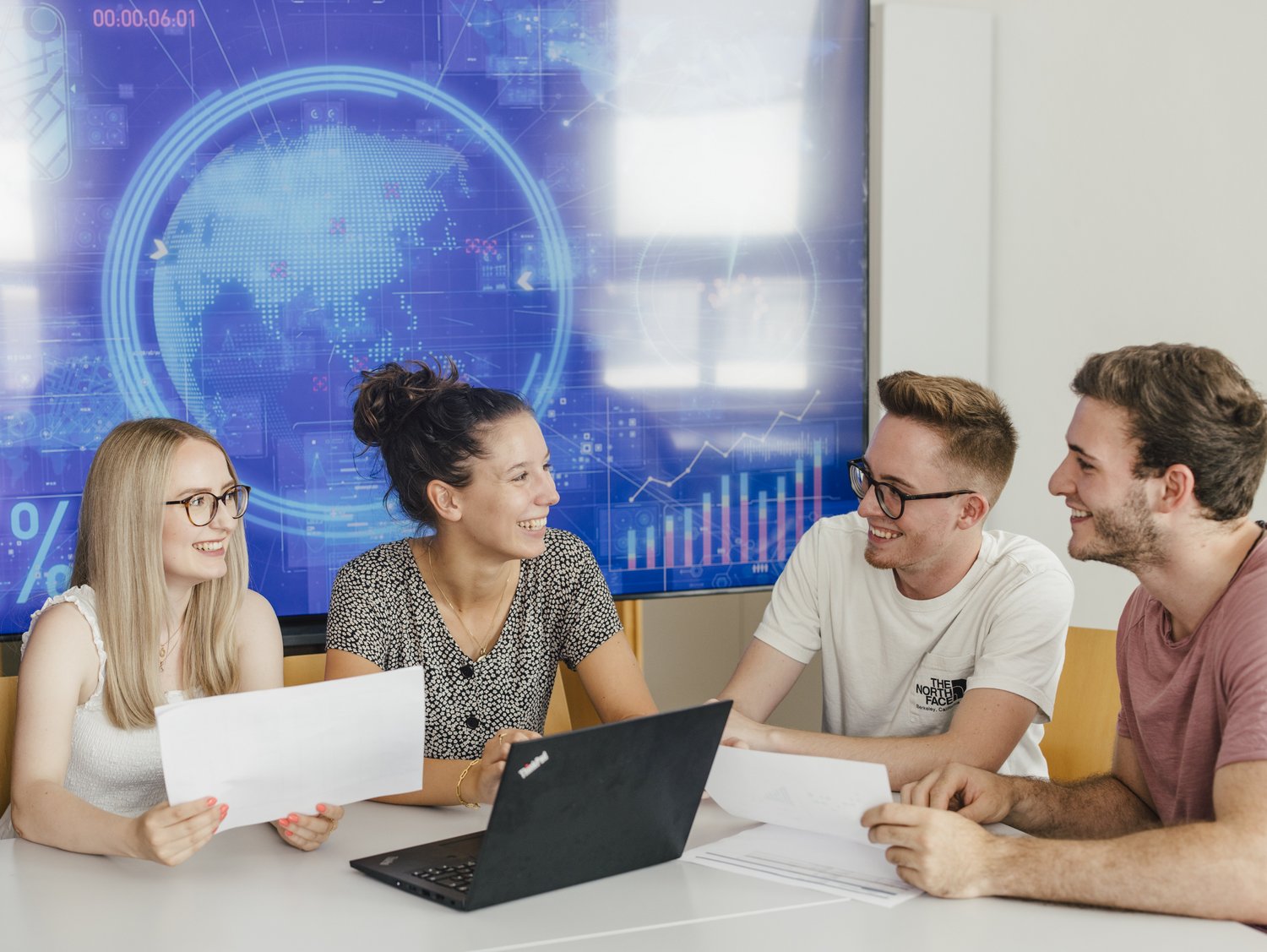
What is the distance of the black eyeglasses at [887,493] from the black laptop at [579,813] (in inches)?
31.5

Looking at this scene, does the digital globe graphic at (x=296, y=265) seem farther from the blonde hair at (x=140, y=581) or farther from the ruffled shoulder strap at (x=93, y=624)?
the ruffled shoulder strap at (x=93, y=624)

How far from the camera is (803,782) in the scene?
1.63m

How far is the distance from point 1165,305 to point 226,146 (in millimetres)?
2208

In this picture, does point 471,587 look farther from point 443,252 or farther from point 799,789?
point 443,252

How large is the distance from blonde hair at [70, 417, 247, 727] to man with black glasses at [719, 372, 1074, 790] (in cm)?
86

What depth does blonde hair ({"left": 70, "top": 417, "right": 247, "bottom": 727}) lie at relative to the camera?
1998 millimetres

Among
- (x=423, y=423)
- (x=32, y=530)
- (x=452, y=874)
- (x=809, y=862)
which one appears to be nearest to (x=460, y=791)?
(x=452, y=874)

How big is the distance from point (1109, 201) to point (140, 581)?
2426 mm

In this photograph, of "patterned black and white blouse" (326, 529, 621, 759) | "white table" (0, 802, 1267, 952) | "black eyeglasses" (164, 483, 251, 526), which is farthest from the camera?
"patterned black and white blouse" (326, 529, 621, 759)

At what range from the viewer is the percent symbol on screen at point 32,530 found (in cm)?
279

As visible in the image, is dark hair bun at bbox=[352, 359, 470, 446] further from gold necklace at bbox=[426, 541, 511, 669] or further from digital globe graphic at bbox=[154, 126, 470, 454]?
digital globe graphic at bbox=[154, 126, 470, 454]

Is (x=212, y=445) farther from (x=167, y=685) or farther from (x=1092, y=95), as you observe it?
(x=1092, y=95)

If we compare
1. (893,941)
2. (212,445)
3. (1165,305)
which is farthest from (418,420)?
(1165,305)

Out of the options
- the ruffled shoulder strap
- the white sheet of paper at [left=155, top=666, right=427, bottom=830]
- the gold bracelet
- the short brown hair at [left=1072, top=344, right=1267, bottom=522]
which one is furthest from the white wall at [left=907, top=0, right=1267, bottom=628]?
the ruffled shoulder strap
